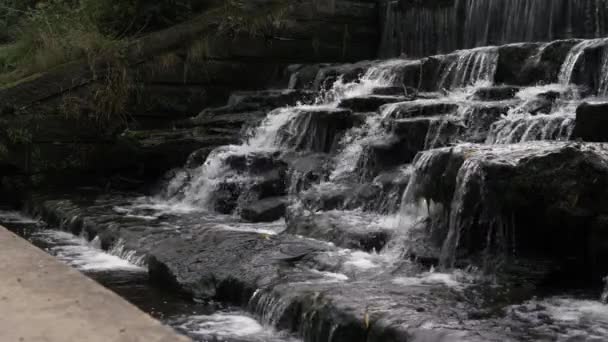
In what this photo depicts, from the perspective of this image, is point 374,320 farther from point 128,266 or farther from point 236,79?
point 236,79

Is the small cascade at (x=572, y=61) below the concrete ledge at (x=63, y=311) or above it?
above

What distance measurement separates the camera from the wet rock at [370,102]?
9656 mm

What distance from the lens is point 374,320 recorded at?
14.6 feet

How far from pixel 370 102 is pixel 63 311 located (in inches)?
290

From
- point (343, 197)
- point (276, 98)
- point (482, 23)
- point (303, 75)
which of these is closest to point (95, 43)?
point (276, 98)

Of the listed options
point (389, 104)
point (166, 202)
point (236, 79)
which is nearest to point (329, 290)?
point (389, 104)

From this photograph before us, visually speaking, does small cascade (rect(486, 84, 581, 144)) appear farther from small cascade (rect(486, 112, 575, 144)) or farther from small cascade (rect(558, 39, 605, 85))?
small cascade (rect(558, 39, 605, 85))

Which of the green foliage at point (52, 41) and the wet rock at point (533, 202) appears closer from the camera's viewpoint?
the wet rock at point (533, 202)

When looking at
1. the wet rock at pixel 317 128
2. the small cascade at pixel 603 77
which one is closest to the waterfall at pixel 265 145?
the wet rock at pixel 317 128

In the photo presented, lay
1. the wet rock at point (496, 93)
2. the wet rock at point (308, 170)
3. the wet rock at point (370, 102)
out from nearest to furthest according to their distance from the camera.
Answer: the wet rock at point (496, 93) < the wet rock at point (308, 170) < the wet rock at point (370, 102)

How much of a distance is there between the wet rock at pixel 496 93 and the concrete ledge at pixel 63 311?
6453mm

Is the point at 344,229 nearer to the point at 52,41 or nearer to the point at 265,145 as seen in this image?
the point at 265,145

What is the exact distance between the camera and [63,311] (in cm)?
268

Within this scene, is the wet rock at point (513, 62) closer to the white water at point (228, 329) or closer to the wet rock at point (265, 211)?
the wet rock at point (265, 211)
